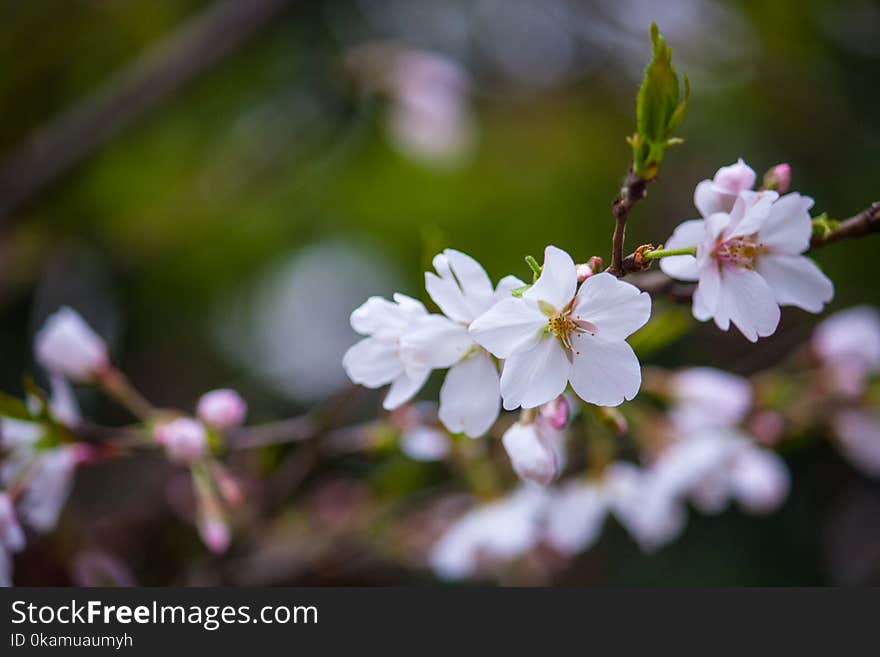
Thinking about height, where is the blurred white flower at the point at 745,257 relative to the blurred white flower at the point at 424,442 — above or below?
below

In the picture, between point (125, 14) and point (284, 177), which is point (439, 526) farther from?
point (125, 14)

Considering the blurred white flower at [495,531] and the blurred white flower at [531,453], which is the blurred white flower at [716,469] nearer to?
the blurred white flower at [495,531]

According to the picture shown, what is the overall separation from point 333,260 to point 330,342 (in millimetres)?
299

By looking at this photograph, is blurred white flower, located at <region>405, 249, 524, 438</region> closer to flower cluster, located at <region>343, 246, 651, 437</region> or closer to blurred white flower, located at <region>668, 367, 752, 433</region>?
flower cluster, located at <region>343, 246, 651, 437</region>

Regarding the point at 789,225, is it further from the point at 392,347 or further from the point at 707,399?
the point at 707,399

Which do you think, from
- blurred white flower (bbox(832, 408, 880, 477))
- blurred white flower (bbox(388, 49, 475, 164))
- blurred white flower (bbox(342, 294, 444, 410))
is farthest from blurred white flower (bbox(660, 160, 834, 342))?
blurred white flower (bbox(388, 49, 475, 164))

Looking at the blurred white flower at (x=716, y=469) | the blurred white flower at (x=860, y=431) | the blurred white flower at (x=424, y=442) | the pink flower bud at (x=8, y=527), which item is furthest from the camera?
the blurred white flower at (x=860, y=431)

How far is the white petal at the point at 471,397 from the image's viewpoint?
0.72m

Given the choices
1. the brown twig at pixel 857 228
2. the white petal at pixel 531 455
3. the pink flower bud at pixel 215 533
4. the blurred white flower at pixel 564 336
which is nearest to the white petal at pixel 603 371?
the blurred white flower at pixel 564 336

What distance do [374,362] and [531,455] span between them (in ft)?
0.57

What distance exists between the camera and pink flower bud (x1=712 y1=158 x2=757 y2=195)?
0.69 m

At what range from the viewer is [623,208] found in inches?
25.7

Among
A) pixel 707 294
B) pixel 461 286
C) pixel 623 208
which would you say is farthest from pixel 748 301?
pixel 461 286

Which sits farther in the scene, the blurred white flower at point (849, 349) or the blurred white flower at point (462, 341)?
the blurred white flower at point (849, 349)
